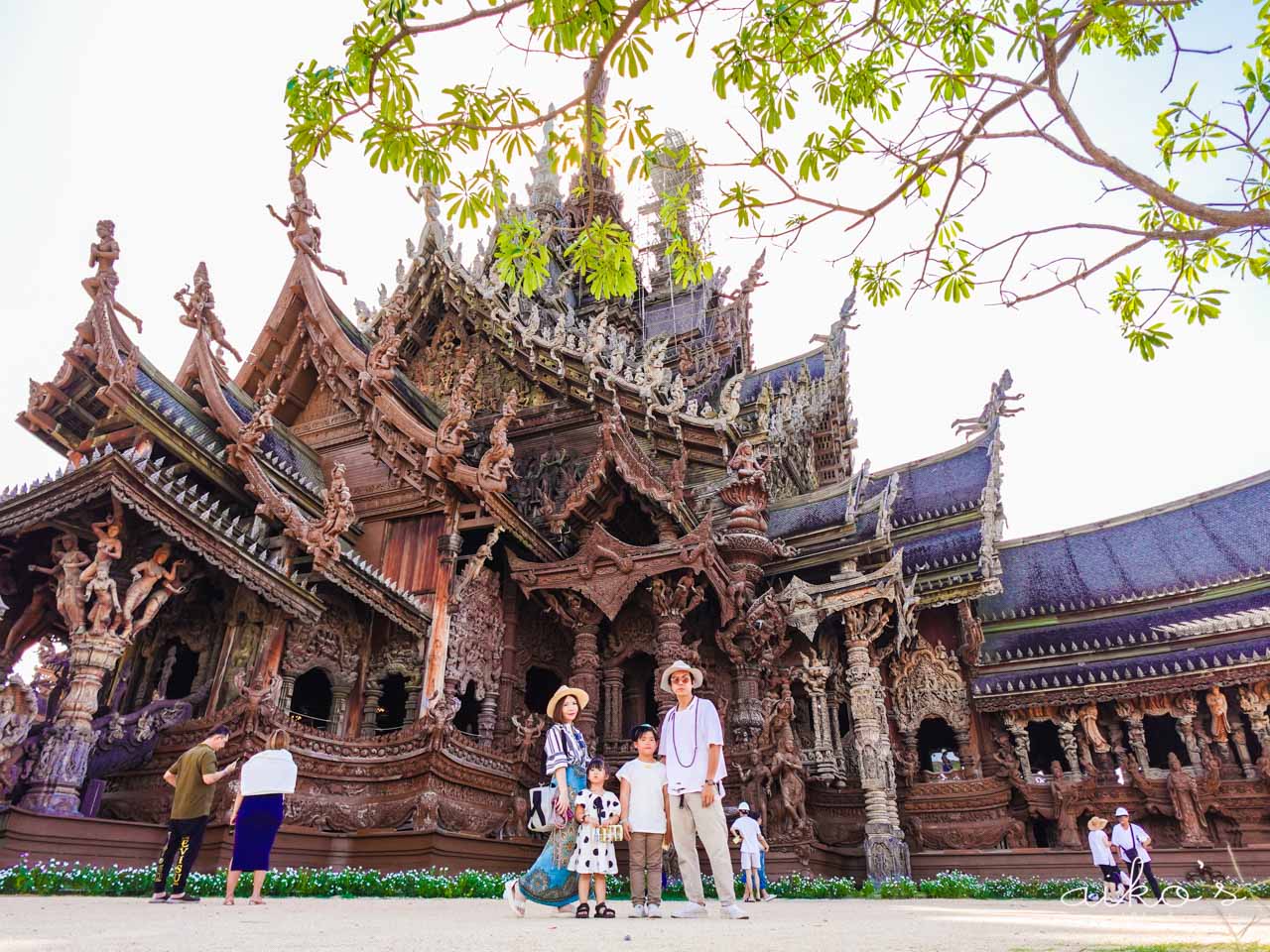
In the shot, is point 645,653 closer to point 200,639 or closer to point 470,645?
point 470,645

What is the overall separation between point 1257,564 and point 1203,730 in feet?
12.4

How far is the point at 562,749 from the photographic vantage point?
537 cm

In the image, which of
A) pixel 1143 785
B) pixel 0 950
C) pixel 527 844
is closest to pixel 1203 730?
pixel 1143 785

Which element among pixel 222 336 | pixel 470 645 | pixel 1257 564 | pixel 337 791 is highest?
pixel 222 336

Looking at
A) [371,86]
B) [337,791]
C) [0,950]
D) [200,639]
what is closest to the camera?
[0,950]

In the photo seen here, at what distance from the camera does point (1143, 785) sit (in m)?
11.4

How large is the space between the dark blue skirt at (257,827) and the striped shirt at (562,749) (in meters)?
1.87

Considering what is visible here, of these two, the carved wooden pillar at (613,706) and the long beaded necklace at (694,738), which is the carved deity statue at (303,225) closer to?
the carved wooden pillar at (613,706)

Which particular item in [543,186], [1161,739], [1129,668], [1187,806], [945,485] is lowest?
[1187,806]

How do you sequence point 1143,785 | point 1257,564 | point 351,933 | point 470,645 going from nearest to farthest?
point 351,933 → point 470,645 → point 1143,785 → point 1257,564

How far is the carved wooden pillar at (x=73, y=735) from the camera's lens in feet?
21.7

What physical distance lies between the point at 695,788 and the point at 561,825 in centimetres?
99

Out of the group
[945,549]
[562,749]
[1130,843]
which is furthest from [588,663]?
[945,549]

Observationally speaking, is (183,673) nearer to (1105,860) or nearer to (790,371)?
(1105,860)
